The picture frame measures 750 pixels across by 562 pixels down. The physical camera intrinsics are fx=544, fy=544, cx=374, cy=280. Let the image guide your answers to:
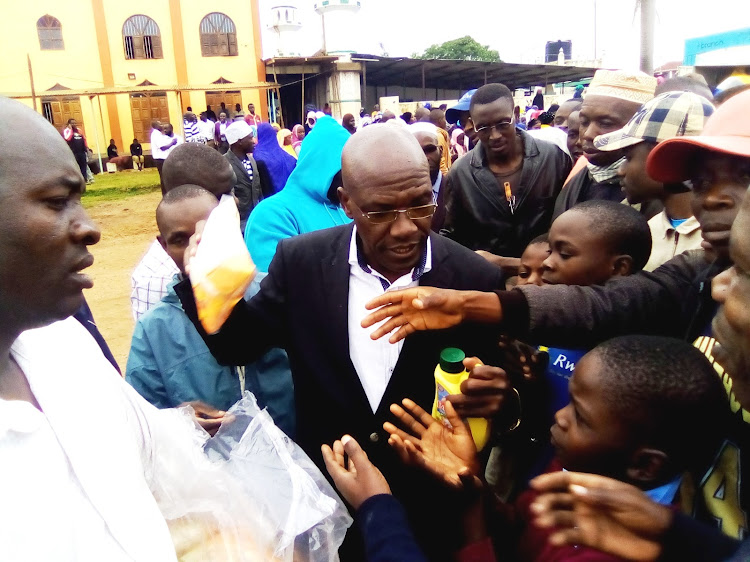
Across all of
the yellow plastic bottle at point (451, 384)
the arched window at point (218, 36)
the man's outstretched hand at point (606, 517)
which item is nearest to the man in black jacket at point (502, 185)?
the yellow plastic bottle at point (451, 384)

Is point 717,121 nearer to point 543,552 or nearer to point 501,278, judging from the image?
point 501,278

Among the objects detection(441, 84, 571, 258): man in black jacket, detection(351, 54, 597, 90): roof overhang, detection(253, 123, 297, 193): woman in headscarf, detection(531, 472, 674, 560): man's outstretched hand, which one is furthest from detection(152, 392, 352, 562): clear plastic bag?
detection(351, 54, 597, 90): roof overhang

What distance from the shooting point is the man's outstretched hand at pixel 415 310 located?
1.61 m

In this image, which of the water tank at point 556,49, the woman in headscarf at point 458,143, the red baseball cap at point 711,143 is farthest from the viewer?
the water tank at point 556,49

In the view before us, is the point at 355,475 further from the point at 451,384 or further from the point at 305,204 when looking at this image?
the point at 305,204

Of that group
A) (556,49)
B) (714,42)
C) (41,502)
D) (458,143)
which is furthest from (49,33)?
(556,49)

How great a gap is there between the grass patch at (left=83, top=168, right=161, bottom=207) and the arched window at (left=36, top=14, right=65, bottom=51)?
7.73 metres

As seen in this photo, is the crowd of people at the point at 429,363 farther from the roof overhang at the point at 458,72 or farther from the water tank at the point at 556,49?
the water tank at the point at 556,49

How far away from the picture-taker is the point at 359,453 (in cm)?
150

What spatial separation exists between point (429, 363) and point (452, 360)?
5.4 inches

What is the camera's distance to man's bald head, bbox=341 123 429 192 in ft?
5.81

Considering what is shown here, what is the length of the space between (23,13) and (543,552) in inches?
1172

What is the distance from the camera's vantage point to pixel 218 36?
85.3ft

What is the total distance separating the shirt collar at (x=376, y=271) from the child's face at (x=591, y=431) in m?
0.65
